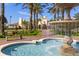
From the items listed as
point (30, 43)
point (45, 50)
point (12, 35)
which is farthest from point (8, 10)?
point (45, 50)

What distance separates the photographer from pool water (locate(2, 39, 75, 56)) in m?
2.29

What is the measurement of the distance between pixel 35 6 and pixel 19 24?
242 mm

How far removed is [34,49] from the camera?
2291 mm

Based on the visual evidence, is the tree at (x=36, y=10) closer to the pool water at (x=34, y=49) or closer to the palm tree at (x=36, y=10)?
the palm tree at (x=36, y=10)

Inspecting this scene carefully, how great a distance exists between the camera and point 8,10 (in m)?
2.30

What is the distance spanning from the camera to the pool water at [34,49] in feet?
7.52

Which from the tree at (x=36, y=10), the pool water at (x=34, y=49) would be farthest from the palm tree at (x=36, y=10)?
the pool water at (x=34, y=49)

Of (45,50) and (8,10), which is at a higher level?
(8,10)

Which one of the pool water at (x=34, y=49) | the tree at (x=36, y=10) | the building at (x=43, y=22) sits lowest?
the pool water at (x=34, y=49)

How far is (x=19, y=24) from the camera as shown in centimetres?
231

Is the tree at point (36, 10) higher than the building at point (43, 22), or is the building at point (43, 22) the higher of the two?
the tree at point (36, 10)

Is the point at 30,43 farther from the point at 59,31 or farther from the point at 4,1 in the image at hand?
the point at 4,1

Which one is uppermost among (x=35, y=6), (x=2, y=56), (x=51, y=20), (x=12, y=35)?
(x=35, y=6)

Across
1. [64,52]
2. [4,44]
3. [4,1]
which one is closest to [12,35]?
[4,44]
